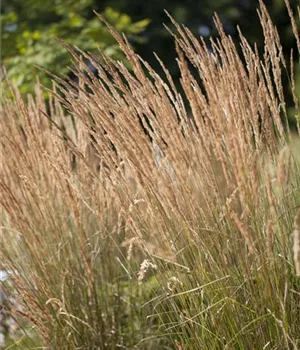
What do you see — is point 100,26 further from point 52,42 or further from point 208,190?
point 208,190

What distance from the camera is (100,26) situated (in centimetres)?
627

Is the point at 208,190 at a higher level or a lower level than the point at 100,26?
higher

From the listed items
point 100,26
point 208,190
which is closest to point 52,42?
point 100,26

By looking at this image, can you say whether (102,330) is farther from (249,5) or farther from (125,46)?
(249,5)

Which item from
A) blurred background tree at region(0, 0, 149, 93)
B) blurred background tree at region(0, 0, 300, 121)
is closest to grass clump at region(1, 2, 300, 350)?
blurred background tree at region(0, 0, 300, 121)

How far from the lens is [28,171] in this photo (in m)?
2.74

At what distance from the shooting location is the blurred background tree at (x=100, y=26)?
236 inches

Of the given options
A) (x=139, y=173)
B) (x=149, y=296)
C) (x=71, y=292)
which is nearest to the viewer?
(x=139, y=173)

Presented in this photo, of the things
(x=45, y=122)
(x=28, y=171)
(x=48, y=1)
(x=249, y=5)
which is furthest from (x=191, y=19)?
(x=28, y=171)

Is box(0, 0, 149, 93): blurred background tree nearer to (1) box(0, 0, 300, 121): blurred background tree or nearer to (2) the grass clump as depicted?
(1) box(0, 0, 300, 121): blurred background tree

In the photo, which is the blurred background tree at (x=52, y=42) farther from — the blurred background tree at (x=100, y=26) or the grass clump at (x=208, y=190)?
the grass clump at (x=208, y=190)

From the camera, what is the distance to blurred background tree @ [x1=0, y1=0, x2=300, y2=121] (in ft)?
19.7

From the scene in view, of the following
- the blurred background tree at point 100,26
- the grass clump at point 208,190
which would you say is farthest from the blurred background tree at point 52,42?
the grass clump at point 208,190

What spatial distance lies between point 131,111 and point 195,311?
617 mm
